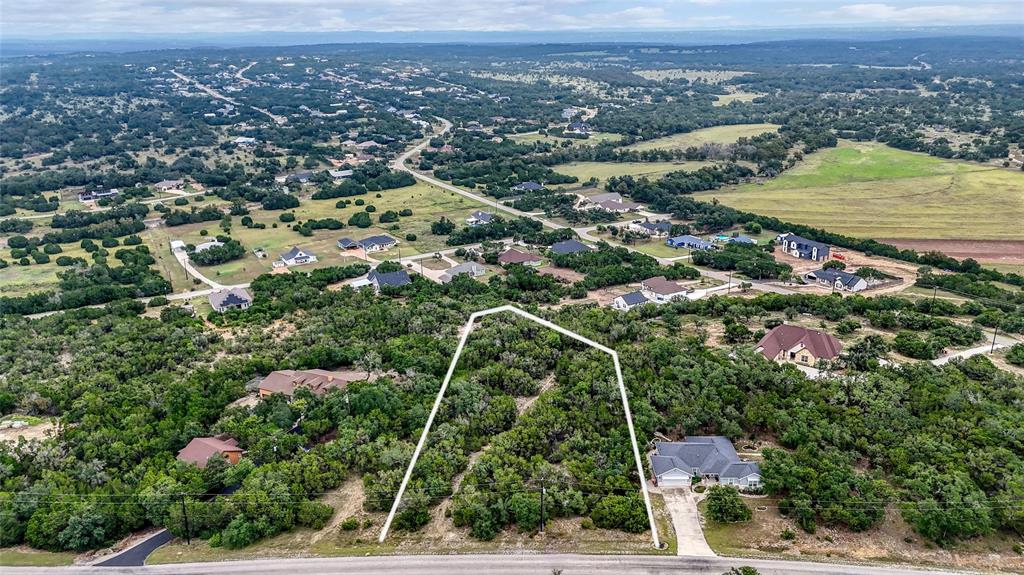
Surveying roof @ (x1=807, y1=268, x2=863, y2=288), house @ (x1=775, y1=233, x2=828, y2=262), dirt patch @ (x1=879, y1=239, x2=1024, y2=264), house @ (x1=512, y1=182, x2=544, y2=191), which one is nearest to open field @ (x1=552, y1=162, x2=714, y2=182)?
house @ (x1=512, y1=182, x2=544, y2=191)

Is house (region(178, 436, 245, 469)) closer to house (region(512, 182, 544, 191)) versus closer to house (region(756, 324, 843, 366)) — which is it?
house (region(756, 324, 843, 366))

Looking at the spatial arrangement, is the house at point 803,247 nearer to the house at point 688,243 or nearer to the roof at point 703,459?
the house at point 688,243

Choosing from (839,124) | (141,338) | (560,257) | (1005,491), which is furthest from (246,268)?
(839,124)

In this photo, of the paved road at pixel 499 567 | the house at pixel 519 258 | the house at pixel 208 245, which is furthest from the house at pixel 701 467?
the house at pixel 208 245

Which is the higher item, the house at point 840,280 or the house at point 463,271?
the house at point 840,280

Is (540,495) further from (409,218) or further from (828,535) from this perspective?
(409,218)
